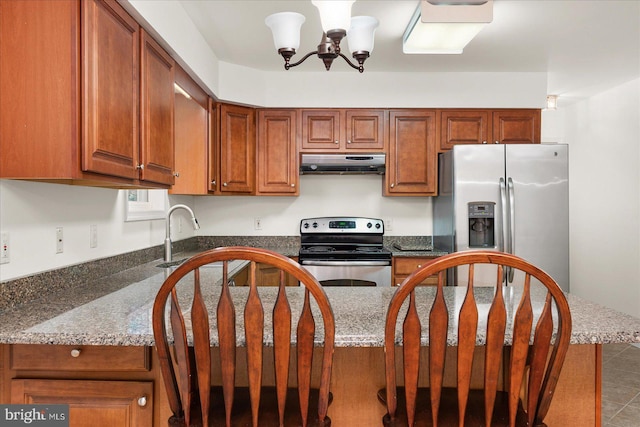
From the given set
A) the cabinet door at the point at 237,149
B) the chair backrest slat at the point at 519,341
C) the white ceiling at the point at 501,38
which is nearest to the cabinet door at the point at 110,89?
the white ceiling at the point at 501,38

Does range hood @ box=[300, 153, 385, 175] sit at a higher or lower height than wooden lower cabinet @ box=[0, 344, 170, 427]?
higher

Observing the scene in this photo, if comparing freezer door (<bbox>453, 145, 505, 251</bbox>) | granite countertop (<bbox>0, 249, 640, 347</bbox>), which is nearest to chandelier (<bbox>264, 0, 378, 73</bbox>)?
granite countertop (<bbox>0, 249, 640, 347</bbox>)

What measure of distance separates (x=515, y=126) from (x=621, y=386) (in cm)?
209

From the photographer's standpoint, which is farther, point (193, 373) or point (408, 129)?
point (408, 129)

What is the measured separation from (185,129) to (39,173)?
6.12ft

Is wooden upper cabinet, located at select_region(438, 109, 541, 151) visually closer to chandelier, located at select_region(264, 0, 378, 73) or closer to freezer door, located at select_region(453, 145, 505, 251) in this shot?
freezer door, located at select_region(453, 145, 505, 251)

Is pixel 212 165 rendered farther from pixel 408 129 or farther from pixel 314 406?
pixel 314 406

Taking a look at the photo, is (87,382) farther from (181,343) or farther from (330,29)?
(330,29)

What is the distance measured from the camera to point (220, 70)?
11.0 ft

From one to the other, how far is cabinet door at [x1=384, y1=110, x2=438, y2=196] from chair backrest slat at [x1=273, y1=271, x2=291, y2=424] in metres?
2.80

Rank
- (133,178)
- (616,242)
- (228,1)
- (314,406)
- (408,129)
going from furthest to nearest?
(616,242)
(408,129)
(228,1)
(133,178)
(314,406)

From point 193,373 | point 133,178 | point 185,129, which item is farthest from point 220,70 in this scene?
point 193,373

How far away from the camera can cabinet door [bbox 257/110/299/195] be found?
3627 millimetres

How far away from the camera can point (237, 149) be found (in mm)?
3508
